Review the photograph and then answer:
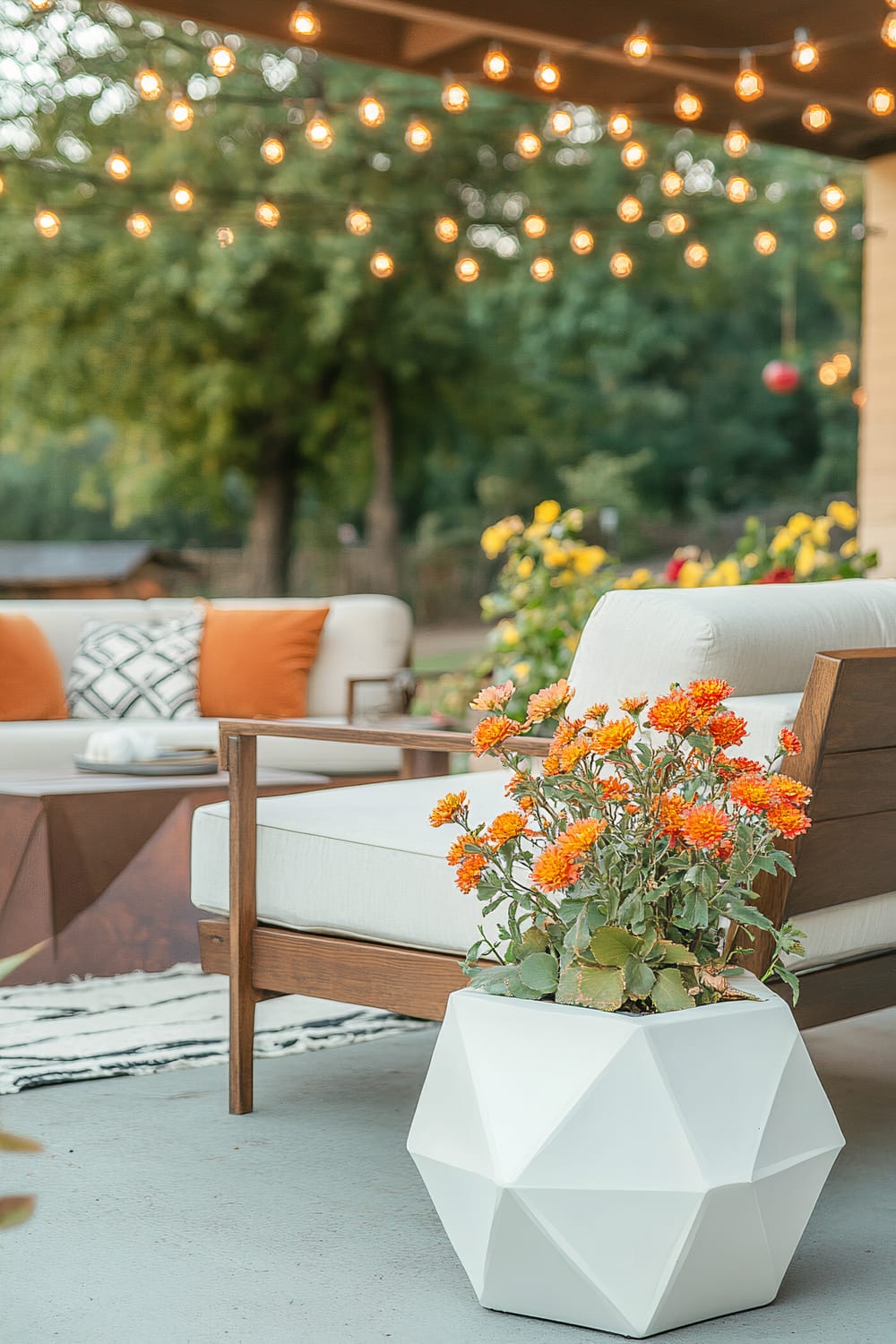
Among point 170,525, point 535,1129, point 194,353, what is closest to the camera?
point 535,1129

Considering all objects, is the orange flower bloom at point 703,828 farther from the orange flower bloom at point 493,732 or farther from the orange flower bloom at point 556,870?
the orange flower bloom at point 493,732

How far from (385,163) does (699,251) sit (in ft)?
18.7

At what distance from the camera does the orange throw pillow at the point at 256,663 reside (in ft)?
15.4

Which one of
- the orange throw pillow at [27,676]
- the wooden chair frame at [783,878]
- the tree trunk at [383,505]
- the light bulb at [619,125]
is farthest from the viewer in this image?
the tree trunk at [383,505]

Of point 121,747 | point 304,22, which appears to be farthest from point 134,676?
point 304,22

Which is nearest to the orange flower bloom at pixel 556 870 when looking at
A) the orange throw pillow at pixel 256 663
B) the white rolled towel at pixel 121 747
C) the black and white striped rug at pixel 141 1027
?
the black and white striped rug at pixel 141 1027

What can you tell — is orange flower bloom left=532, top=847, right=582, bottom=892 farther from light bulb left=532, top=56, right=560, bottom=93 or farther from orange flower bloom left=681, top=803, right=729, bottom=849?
light bulb left=532, top=56, right=560, bottom=93

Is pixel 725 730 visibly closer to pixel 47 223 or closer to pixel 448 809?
pixel 448 809

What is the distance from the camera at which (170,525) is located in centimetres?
1515

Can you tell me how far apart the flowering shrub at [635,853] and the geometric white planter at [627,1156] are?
5cm

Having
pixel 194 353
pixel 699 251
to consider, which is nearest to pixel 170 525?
pixel 194 353

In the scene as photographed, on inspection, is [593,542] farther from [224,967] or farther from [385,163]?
[224,967]

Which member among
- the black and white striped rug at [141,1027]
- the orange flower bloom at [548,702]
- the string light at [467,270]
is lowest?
the black and white striped rug at [141,1027]

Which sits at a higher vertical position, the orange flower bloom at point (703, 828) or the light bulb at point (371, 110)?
the light bulb at point (371, 110)
